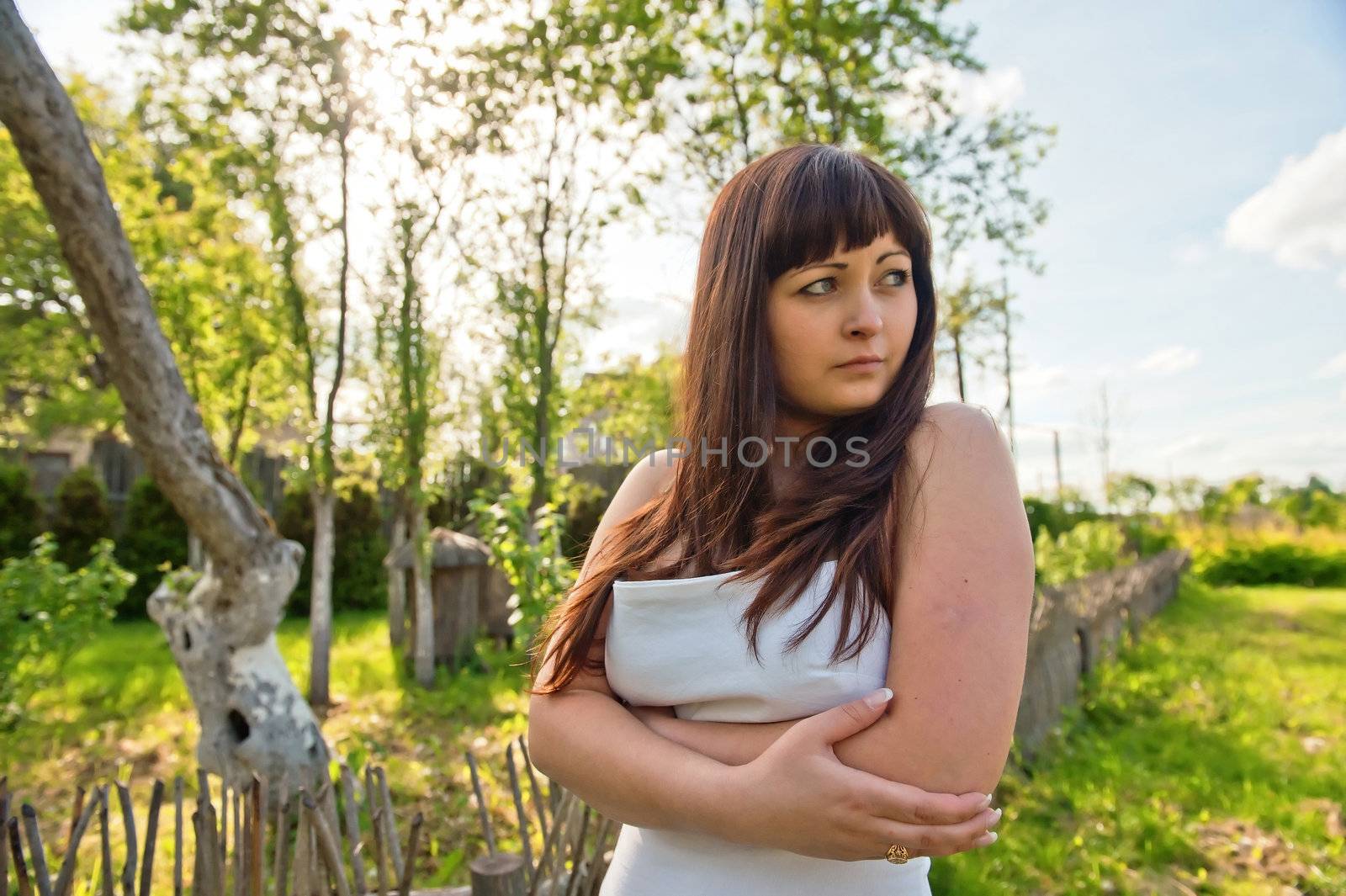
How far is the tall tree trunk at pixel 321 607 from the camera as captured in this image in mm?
7348

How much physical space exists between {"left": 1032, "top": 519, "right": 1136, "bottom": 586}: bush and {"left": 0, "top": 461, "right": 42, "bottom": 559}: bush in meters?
14.1

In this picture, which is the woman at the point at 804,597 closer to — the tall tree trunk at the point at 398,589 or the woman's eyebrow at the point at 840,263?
the woman's eyebrow at the point at 840,263

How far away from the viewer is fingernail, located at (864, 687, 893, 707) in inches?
37.7

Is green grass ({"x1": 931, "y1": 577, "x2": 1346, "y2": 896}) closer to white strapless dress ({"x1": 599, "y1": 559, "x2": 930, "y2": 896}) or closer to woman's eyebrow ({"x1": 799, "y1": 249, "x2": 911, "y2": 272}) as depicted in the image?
white strapless dress ({"x1": 599, "y1": 559, "x2": 930, "y2": 896})

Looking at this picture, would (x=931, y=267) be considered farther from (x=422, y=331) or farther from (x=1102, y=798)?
(x=422, y=331)

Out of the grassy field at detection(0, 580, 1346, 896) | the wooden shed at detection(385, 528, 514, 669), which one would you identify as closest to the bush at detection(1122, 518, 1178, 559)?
the grassy field at detection(0, 580, 1346, 896)

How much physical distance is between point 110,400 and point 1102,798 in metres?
12.8

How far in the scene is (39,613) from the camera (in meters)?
5.49

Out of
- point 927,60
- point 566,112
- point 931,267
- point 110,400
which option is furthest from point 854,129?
point 110,400

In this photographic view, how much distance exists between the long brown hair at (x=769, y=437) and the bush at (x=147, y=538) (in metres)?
13.3

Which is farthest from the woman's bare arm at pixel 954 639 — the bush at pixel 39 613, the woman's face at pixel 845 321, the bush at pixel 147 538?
the bush at pixel 147 538

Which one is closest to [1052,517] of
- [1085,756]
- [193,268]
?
[1085,756]

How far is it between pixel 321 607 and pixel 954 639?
7.68 m

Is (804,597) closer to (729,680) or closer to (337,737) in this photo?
(729,680)
